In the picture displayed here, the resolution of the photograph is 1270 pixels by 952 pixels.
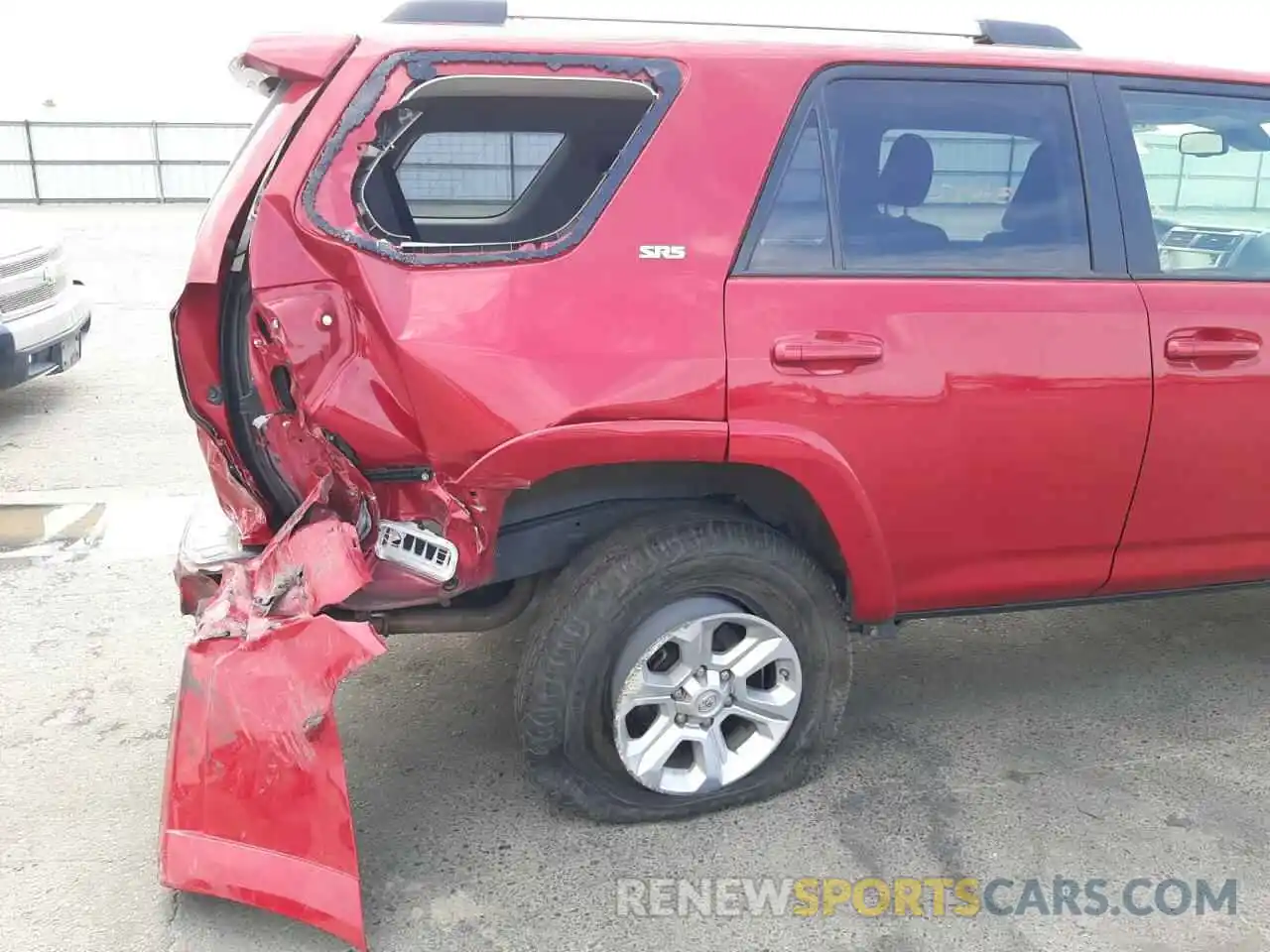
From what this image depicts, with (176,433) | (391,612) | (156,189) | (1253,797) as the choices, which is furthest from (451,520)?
(156,189)

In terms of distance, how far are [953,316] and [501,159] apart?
2213mm

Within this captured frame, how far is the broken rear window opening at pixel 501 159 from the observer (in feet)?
9.34

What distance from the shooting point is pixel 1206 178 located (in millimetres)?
3111

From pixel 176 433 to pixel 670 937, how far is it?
515 cm

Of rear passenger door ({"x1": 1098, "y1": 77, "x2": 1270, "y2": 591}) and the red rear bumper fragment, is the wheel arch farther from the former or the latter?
rear passenger door ({"x1": 1098, "y1": 77, "x2": 1270, "y2": 591})

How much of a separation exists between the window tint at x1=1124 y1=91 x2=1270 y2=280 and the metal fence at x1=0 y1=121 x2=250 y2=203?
21131 millimetres

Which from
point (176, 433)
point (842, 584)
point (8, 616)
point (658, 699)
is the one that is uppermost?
point (842, 584)

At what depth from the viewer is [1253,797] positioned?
2949 mm

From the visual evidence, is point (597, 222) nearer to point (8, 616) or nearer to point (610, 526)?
point (610, 526)

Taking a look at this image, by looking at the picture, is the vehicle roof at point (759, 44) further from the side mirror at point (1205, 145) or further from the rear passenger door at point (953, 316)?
the side mirror at point (1205, 145)

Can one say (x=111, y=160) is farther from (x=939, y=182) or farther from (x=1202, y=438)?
(x=1202, y=438)

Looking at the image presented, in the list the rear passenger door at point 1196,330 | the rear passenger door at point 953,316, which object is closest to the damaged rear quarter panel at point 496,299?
the rear passenger door at point 953,316

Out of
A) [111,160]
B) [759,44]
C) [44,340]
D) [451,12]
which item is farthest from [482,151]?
[111,160]

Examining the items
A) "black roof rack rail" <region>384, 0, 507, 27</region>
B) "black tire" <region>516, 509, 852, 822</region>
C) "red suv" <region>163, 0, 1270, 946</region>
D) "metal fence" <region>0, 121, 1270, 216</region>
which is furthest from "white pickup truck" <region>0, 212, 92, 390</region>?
"black tire" <region>516, 509, 852, 822</region>
